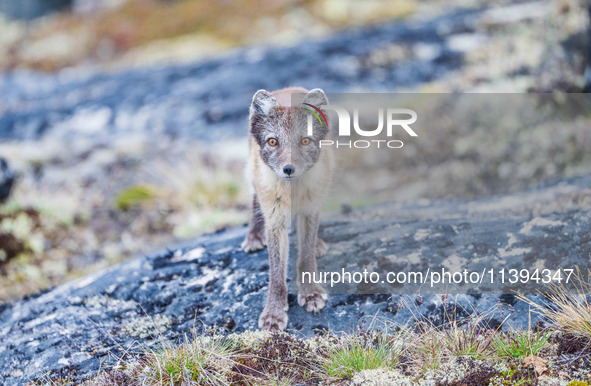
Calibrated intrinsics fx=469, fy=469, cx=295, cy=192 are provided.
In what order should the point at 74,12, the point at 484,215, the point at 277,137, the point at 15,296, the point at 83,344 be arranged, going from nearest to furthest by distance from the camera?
the point at 277,137 → the point at 83,344 → the point at 484,215 → the point at 15,296 → the point at 74,12

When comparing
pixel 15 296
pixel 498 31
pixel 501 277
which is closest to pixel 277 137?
pixel 501 277

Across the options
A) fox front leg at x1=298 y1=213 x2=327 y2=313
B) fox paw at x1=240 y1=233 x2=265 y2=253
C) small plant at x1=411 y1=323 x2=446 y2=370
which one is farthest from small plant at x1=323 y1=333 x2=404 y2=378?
fox paw at x1=240 y1=233 x2=265 y2=253

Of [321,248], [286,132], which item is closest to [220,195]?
[321,248]

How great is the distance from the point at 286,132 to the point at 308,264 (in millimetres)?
1347

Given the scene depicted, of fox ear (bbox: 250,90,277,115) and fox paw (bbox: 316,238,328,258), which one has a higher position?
fox ear (bbox: 250,90,277,115)

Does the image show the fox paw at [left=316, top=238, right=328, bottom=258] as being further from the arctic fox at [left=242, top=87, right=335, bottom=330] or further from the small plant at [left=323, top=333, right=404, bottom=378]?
the small plant at [left=323, top=333, right=404, bottom=378]

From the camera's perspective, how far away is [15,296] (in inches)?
250

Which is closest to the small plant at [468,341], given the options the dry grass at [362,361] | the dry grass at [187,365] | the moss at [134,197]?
the dry grass at [362,361]

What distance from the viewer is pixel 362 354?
3.80 meters

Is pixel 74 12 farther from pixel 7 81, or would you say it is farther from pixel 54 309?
pixel 54 309

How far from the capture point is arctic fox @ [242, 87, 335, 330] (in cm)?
402

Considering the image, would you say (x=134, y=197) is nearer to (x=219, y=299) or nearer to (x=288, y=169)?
(x=219, y=299)

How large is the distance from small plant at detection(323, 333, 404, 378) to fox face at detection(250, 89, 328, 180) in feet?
4.89

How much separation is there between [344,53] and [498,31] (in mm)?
4071
